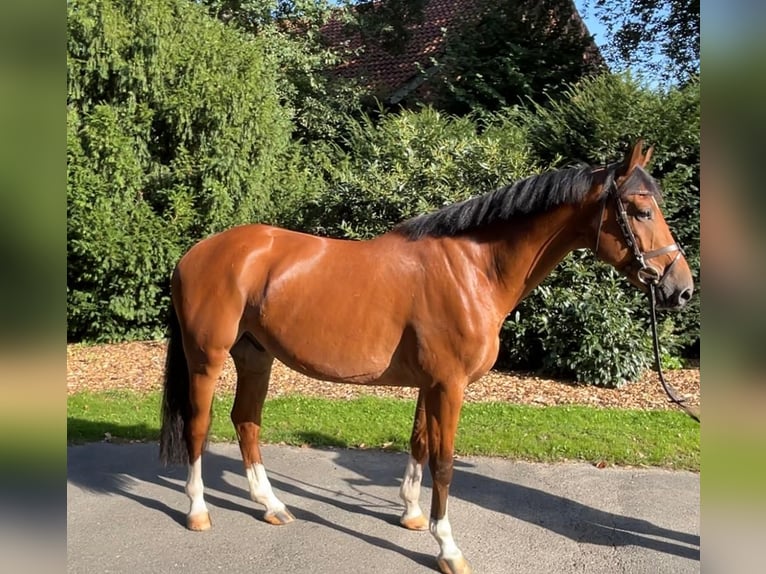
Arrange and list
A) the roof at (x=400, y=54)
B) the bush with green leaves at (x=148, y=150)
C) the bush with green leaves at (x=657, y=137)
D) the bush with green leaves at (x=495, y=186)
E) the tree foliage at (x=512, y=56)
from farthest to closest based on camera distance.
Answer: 1. the roof at (x=400, y=54)
2. the tree foliage at (x=512, y=56)
3. the bush with green leaves at (x=148, y=150)
4. the bush with green leaves at (x=657, y=137)
5. the bush with green leaves at (x=495, y=186)

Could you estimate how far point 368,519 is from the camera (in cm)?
368

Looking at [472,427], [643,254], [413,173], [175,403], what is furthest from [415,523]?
[413,173]

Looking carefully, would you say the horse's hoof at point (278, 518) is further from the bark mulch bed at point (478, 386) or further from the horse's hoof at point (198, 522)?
the bark mulch bed at point (478, 386)

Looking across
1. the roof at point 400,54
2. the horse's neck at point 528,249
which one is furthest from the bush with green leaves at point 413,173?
the roof at point 400,54

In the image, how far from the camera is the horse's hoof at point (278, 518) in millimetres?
3613

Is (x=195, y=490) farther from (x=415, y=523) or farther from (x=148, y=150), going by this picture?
(x=148, y=150)

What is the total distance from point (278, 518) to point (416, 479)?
35.0 inches

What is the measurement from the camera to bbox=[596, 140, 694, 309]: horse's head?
2.77m

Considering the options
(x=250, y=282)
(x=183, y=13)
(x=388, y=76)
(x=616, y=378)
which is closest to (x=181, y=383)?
(x=250, y=282)

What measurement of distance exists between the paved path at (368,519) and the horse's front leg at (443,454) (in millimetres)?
149

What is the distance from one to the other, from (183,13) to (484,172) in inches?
218

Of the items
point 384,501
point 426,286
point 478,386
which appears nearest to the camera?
point 426,286

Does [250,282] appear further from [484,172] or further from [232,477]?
[484,172]

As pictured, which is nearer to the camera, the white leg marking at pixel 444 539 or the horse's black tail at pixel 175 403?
the white leg marking at pixel 444 539
